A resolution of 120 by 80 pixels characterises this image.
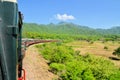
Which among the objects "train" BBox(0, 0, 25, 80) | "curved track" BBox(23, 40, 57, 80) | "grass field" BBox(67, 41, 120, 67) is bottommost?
"grass field" BBox(67, 41, 120, 67)

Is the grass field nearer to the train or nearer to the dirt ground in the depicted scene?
the dirt ground

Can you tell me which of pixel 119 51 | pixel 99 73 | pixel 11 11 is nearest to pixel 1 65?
pixel 11 11

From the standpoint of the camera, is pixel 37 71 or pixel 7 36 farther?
pixel 37 71

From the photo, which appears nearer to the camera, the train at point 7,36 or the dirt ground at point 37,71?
the train at point 7,36

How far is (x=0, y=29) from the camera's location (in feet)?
10.3

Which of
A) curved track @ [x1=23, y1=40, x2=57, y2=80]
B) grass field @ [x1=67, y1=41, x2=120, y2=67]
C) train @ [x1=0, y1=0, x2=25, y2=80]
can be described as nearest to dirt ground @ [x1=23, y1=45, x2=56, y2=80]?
curved track @ [x1=23, y1=40, x2=57, y2=80]

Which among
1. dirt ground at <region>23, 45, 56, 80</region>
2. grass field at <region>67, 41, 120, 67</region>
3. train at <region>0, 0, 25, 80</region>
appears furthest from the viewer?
grass field at <region>67, 41, 120, 67</region>

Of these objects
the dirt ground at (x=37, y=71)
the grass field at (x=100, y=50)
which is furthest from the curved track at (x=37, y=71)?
the grass field at (x=100, y=50)

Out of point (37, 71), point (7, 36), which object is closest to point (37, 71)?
point (37, 71)

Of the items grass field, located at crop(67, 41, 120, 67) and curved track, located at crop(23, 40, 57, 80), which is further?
grass field, located at crop(67, 41, 120, 67)

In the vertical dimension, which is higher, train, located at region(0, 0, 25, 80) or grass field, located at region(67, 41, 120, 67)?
train, located at region(0, 0, 25, 80)

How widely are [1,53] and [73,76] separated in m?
17.6

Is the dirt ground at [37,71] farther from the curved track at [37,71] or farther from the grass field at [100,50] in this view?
the grass field at [100,50]

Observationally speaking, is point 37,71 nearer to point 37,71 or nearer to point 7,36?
point 37,71
